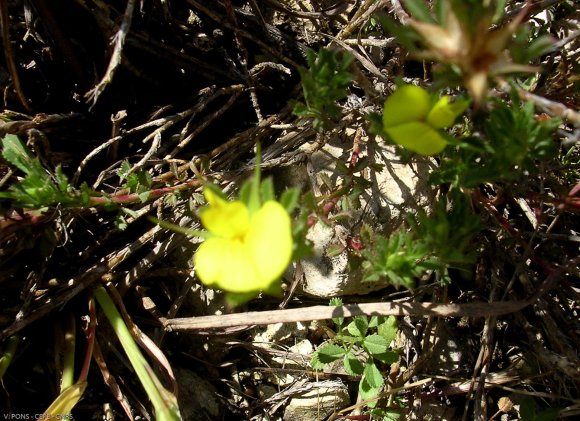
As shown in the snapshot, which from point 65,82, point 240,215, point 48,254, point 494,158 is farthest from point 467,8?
point 65,82

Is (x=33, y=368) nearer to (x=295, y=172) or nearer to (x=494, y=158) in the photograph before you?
(x=295, y=172)

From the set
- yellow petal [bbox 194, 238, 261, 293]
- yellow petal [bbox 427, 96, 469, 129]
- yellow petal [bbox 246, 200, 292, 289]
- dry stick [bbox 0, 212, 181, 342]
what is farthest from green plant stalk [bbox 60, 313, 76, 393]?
yellow petal [bbox 427, 96, 469, 129]

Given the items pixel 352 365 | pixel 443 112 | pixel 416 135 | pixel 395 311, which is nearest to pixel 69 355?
pixel 352 365

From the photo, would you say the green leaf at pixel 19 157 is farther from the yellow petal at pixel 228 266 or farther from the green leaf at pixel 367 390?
the green leaf at pixel 367 390

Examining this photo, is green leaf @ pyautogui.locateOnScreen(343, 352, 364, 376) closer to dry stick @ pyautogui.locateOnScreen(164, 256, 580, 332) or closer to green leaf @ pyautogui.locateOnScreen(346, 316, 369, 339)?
green leaf @ pyautogui.locateOnScreen(346, 316, 369, 339)

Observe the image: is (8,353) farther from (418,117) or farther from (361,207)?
(418,117)
